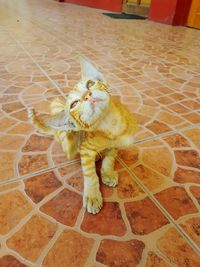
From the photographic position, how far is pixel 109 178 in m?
1.00

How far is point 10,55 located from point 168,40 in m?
2.67

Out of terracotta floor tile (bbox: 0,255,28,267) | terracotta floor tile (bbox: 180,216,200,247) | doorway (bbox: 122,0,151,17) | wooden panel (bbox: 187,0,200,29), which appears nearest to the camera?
terracotta floor tile (bbox: 0,255,28,267)

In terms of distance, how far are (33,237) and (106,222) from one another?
0.27 metres

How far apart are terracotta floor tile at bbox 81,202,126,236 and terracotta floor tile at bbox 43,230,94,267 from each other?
0.15ft

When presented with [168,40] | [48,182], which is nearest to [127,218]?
[48,182]

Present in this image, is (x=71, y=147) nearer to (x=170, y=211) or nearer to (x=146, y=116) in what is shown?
(x=170, y=211)

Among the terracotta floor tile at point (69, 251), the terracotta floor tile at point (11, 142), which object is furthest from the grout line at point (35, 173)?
the terracotta floor tile at point (69, 251)

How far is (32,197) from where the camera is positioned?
0.94 meters

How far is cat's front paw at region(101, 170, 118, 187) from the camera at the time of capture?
998 mm

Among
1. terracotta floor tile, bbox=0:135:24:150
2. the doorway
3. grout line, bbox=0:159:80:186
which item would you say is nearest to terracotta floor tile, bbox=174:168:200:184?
grout line, bbox=0:159:80:186

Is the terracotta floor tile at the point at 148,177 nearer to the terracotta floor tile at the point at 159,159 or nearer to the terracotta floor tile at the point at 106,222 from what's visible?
the terracotta floor tile at the point at 159,159

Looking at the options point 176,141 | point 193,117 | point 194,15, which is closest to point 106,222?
point 176,141

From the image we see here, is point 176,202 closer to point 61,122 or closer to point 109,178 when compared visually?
point 109,178

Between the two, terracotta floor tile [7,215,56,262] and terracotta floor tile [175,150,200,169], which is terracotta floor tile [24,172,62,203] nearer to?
terracotta floor tile [7,215,56,262]
